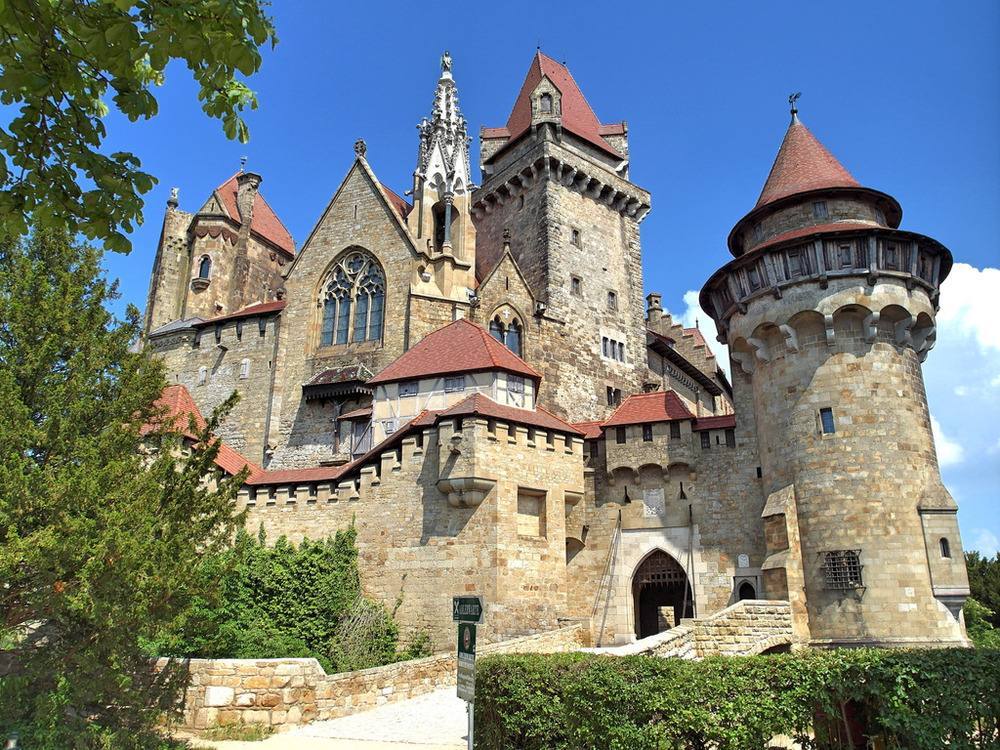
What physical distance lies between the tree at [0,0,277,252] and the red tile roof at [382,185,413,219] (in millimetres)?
25037

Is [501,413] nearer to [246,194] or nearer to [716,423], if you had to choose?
[716,423]

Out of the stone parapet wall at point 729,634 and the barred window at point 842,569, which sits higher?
the barred window at point 842,569

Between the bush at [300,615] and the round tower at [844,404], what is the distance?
33.0 feet

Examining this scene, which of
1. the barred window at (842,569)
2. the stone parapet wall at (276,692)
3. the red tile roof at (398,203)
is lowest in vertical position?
the stone parapet wall at (276,692)

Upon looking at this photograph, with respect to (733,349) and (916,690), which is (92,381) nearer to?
(916,690)

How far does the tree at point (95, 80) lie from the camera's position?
16.4 ft

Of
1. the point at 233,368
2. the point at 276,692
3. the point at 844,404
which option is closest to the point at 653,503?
the point at 844,404

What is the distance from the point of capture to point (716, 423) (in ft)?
77.1

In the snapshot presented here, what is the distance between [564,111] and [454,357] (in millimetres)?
18022

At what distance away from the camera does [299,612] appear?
19797 mm

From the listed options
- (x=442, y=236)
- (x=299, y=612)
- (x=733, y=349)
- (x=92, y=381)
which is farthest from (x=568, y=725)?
(x=442, y=236)

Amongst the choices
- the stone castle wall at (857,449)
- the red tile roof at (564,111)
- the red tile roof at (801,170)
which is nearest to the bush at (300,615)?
the stone castle wall at (857,449)

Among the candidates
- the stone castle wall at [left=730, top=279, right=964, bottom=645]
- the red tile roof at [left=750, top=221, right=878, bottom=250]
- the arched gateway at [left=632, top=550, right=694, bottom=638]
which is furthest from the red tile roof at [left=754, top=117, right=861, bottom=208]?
the arched gateway at [left=632, top=550, right=694, bottom=638]

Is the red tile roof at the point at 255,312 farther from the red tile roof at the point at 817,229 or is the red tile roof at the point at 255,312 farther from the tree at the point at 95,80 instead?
the tree at the point at 95,80
